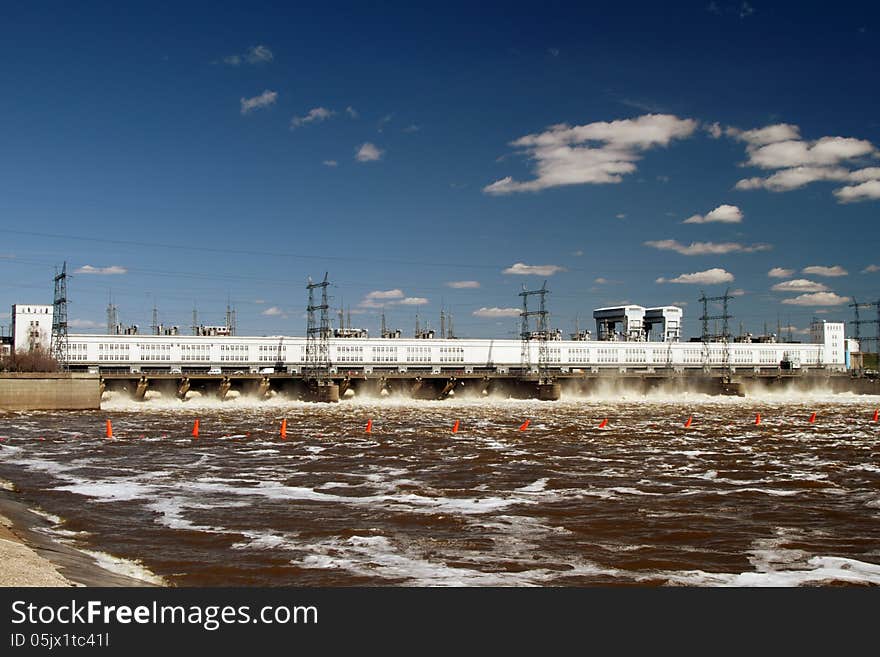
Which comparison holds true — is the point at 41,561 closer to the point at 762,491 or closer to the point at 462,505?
the point at 462,505

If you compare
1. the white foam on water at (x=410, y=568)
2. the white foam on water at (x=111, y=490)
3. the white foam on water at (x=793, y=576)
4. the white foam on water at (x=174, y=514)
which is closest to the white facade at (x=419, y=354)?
the white foam on water at (x=111, y=490)

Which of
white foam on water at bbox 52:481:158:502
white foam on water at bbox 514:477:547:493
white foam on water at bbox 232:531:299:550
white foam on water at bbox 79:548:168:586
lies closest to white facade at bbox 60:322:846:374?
white foam on water at bbox 52:481:158:502

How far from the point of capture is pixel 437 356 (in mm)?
114688

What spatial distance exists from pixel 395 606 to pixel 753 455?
28.8 metres

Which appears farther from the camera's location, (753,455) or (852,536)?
(753,455)

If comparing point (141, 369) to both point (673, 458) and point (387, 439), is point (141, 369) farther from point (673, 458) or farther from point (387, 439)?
point (673, 458)

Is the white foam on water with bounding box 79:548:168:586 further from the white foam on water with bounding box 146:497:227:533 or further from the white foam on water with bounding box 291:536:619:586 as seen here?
the white foam on water with bounding box 146:497:227:533

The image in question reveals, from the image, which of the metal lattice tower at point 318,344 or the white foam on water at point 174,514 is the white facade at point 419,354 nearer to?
the metal lattice tower at point 318,344

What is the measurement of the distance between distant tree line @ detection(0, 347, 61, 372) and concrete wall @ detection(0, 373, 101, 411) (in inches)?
1040

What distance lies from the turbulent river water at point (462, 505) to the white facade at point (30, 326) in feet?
266

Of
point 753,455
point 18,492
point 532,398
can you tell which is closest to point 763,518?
point 753,455

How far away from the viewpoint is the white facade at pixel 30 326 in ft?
379

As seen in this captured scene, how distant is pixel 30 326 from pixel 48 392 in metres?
60.7

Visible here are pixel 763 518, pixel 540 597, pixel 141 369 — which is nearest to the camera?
pixel 540 597
